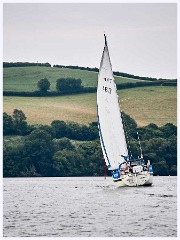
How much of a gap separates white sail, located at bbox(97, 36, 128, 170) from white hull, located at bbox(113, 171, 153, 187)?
7.44ft

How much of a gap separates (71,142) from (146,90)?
27.0 meters

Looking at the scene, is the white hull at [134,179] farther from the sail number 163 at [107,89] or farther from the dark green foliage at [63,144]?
the dark green foliage at [63,144]

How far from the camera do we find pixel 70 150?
175 metres

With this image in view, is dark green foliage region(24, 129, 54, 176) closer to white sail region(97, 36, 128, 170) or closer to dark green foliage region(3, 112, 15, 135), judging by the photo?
dark green foliage region(3, 112, 15, 135)

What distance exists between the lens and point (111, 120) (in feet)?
341

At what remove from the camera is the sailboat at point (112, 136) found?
102 metres

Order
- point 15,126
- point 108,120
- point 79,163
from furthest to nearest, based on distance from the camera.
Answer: point 15,126 → point 79,163 → point 108,120

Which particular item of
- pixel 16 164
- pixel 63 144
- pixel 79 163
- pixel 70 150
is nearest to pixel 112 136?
pixel 16 164

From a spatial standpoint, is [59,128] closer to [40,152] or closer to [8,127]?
[8,127]

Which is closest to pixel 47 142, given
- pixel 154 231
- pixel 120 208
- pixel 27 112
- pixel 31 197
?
pixel 27 112

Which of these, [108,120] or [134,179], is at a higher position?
[108,120]

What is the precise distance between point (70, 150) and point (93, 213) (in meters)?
105

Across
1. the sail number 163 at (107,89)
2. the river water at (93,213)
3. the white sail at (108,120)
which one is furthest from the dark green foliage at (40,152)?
the river water at (93,213)

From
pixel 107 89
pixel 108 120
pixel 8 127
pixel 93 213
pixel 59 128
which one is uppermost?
pixel 107 89
